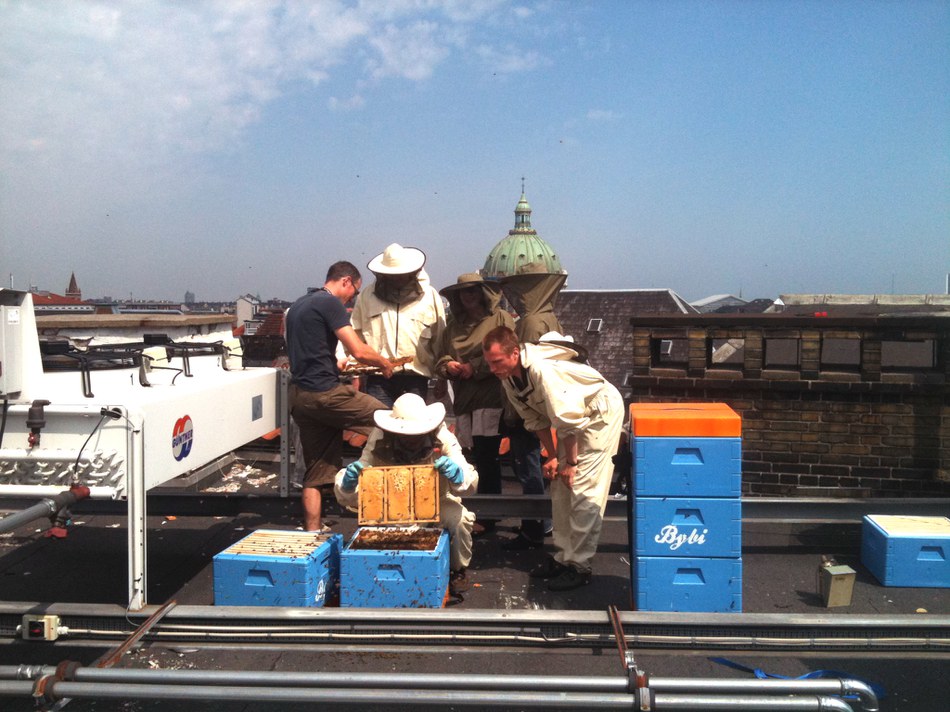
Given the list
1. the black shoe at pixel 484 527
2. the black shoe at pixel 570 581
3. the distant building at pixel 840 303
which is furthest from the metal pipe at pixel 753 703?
the distant building at pixel 840 303

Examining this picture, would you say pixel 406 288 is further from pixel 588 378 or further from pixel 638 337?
pixel 638 337

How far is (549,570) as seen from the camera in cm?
512

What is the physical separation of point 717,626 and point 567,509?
1.24 meters

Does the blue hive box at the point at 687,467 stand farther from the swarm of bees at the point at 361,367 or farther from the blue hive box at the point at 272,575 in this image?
the swarm of bees at the point at 361,367

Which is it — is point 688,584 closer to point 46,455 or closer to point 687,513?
point 687,513

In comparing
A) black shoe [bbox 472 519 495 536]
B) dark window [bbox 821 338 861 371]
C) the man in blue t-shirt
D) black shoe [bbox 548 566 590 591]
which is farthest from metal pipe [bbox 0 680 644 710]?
dark window [bbox 821 338 861 371]

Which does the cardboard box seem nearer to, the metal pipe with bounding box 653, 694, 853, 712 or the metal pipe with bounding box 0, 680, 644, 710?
the metal pipe with bounding box 0, 680, 644, 710

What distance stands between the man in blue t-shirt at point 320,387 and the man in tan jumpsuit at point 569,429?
1.18m

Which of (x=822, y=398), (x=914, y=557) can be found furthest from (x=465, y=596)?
(x=822, y=398)

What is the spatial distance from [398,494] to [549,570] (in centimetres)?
132

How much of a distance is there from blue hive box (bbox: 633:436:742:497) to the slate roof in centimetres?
2593

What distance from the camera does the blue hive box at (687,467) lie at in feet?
14.1

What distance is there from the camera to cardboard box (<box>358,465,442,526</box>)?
4.48 meters

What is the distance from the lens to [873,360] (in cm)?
892
